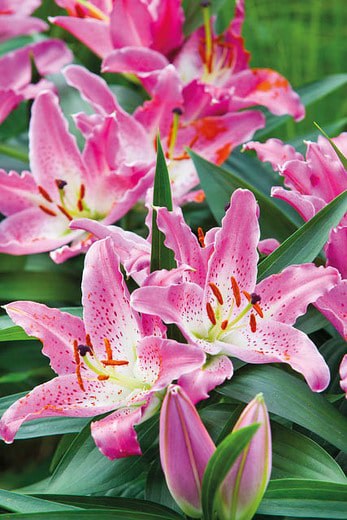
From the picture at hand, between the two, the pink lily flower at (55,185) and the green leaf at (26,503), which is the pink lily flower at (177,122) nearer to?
the pink lily flower at (55,185)

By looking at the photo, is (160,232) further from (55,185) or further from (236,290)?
(55,185)

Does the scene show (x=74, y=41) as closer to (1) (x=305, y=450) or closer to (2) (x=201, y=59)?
(2) (x=201, y=59)

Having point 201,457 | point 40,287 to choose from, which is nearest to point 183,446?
point 201,457

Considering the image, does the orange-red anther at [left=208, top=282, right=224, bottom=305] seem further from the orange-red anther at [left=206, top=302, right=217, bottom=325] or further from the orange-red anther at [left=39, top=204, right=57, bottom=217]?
the orange-red anther at [left=39, top=204, right=57, bottom=217]

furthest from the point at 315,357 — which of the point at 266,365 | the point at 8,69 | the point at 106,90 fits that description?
the point at 8,69

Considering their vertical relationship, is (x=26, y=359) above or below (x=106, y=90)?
below

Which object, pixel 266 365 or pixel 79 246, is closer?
pixel 266 365

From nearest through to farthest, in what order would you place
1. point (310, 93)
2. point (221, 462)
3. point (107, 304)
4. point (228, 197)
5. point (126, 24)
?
point (221, 462)
point (107, 304)
point (228, 197)
point (126, 24)
point (310, 93)
